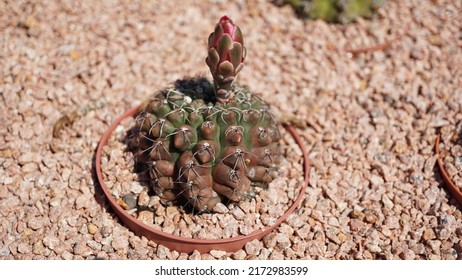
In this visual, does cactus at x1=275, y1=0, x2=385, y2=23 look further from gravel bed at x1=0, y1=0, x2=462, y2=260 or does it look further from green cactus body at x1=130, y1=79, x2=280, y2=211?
green cactus body at x1=130, y1=79, x2=280, y2=211

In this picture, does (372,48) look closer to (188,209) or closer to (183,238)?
(188,209)

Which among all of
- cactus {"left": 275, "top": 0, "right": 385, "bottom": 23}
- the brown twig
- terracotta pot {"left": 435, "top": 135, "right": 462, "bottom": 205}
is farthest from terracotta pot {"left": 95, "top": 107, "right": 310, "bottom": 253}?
cactus {"left": 275, "top": 0, "right": 385, "bottom": 23}

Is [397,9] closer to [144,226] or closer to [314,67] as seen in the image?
[314,67]

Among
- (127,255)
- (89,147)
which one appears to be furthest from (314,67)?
(127,255)

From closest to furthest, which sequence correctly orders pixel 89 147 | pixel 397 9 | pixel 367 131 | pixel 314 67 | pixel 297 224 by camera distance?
pixel 297 224, pixel 89 147, pixel 367 131, pixel 314 67, pixel 397 9

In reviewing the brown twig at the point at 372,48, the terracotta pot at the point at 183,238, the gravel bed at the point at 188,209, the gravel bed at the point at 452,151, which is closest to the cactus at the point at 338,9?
the brown twig at the point at 372,48
